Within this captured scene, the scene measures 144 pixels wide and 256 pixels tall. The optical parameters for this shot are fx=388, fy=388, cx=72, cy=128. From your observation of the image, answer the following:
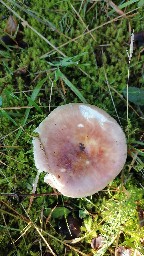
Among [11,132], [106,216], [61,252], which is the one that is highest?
[11,132]

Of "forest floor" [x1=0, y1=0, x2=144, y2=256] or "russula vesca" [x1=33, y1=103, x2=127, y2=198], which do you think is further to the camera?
"forest floor" [x1=0, y1=0, x2=144, y2=256]

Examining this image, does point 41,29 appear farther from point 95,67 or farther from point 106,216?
point 106,216

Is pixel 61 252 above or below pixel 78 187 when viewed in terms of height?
below

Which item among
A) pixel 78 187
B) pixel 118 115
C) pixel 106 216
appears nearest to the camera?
pixel 78 187

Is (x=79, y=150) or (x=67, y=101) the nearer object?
(x=79, y=150)

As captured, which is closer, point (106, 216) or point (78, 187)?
point (78, 187)

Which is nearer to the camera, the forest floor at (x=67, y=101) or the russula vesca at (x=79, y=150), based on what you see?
the russula vesca at (x=79, y=150)

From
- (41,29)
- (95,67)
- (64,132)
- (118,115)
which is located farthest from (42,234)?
(41,29)

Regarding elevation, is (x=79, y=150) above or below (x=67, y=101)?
below
